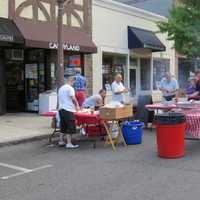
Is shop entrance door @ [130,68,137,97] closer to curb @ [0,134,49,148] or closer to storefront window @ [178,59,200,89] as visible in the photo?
storefront window @ [178,59,200,89]

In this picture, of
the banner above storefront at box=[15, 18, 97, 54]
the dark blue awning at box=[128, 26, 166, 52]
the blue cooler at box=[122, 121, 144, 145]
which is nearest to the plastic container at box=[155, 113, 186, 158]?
the blue cooler at box=[122, 121, 144, 145]

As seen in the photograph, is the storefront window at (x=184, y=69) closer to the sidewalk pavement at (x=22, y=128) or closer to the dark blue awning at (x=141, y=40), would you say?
the dark blue awning at (x=141, y=40)

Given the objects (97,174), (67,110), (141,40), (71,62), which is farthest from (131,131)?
(141,40)

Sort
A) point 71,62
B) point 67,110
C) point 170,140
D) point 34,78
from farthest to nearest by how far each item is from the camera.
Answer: point 71,62, point 34,78, point 67,110, point 170,140

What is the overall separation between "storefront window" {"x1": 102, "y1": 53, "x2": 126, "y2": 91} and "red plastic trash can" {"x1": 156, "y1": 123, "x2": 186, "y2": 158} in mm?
11766

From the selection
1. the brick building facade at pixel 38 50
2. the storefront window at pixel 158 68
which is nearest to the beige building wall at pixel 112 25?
the brick building facade at pixel 38 50

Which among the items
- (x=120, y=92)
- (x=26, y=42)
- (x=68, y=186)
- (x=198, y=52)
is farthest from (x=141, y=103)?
(x=198, y=52)

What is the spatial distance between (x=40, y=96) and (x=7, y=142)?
585 cm

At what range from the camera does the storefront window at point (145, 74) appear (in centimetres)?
2355

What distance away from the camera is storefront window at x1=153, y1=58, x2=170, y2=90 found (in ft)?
79.0

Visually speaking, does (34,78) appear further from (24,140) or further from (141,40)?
(24,140)

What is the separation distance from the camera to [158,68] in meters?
24.4

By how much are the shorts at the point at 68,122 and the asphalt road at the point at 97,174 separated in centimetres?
45

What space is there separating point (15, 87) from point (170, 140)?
10136mm
